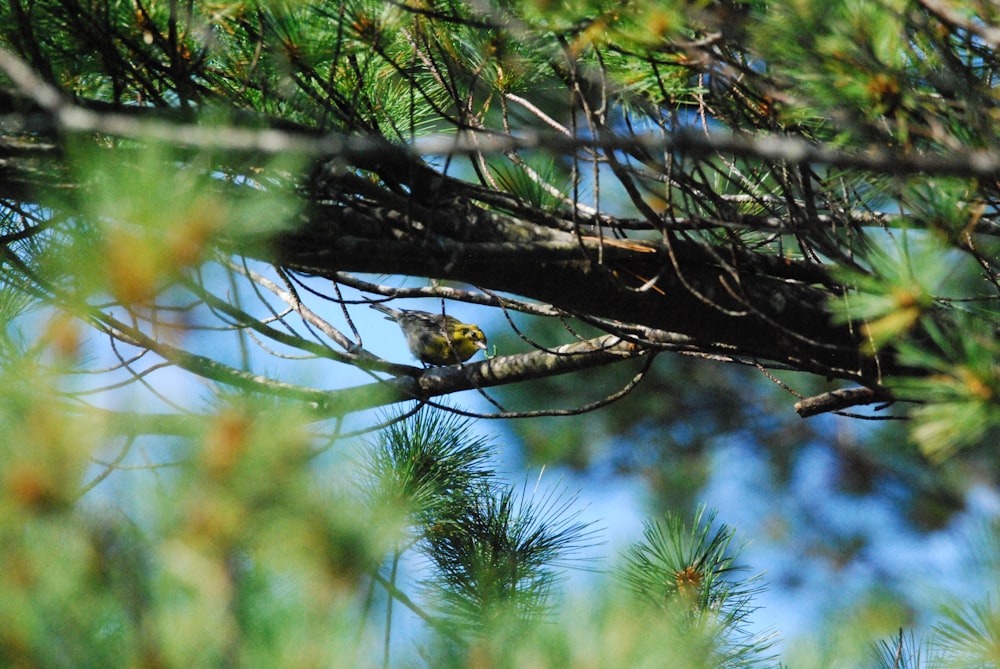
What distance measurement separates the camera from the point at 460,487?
2.31 metres

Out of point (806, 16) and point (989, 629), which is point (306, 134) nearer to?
point (806, 16)

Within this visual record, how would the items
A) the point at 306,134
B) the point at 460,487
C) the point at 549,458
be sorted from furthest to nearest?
the point at 549,458 → the point at 460,487 → the point at 306,134

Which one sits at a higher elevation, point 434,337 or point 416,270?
point 434,337

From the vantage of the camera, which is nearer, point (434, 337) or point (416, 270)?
point (416, 270)

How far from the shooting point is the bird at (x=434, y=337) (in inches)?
203

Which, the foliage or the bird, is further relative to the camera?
the bird

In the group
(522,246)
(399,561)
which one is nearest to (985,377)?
(522,246)

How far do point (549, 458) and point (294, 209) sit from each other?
4.34 m

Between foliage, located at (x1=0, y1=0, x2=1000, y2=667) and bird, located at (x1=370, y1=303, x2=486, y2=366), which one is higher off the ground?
bird, located at (x1=370, y1=303, x2=486, y2=366)

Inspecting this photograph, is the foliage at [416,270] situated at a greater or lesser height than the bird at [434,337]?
lesser

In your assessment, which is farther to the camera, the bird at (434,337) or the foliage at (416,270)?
the bird at (434,337)

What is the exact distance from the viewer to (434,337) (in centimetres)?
514

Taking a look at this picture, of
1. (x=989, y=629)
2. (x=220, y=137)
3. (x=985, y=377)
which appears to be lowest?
(x=989, y=629)

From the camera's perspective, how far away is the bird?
203 inches
